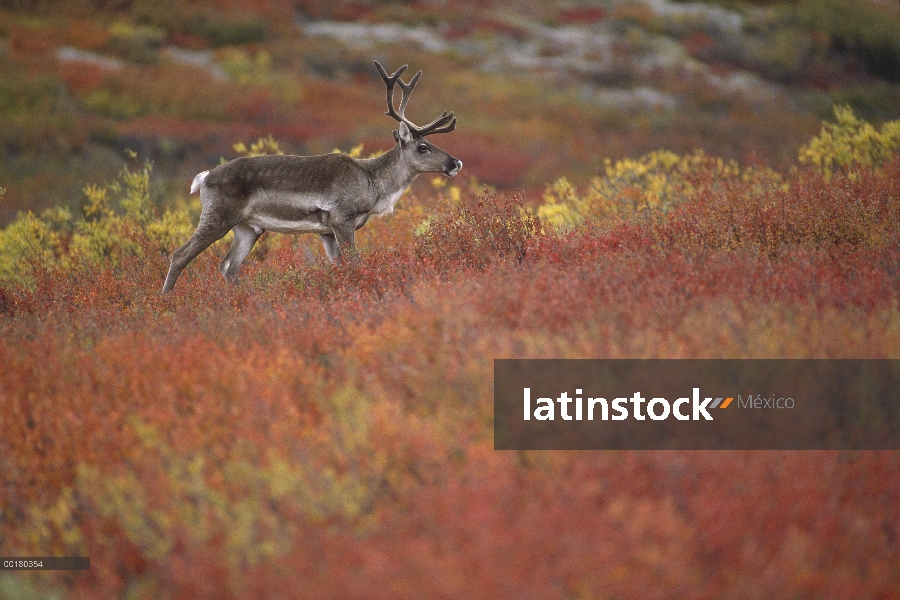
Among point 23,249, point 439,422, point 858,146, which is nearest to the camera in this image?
point 439,422

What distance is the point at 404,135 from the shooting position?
8516mm

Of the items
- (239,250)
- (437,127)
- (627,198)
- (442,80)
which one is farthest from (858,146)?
(442,80)

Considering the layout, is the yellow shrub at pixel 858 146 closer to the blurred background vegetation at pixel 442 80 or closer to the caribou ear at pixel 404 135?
the caribou ear at pixel 404 135

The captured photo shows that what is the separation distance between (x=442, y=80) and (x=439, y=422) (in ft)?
79.4

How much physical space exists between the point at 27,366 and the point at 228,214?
2.94 metres

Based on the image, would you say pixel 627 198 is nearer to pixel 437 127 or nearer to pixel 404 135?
pixel 437 127

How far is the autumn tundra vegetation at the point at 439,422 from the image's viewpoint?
312 centimetres

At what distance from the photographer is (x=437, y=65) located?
28.6 meters

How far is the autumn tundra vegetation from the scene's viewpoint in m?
3.12

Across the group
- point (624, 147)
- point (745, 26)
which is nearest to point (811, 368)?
point (624, 147)

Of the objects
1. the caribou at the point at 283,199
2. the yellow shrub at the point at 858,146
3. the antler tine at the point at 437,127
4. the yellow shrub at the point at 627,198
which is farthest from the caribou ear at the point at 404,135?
the yellow shrub at the point at 858,146

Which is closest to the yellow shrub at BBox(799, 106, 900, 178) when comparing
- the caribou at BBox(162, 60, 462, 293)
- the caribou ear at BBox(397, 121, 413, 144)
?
the caribou ear at BBox(397, 121, 413, 144)

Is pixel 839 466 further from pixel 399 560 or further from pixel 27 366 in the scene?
pixel 27 366

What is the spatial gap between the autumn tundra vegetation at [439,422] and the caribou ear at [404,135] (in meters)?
1.14
